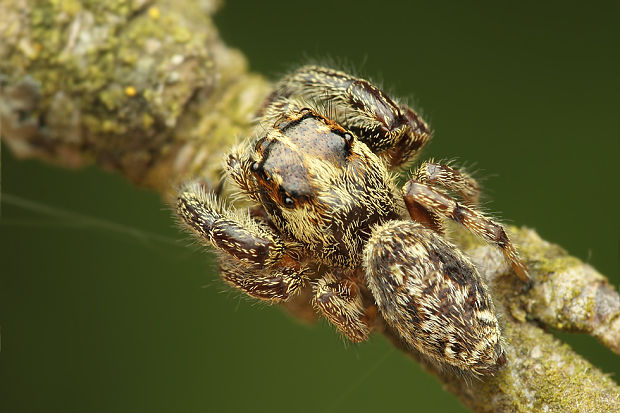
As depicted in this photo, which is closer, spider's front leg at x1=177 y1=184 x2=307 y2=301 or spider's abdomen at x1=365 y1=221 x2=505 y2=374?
spider's abdomen at x1=365 y1=221 x2=505 y2=374

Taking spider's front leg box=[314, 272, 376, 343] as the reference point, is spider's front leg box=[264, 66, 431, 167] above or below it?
above

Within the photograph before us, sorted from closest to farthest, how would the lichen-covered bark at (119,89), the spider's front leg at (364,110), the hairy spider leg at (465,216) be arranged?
1. the hairy spider leg at (465,216)
2. the spider's front leg at (364,110)
3. the lichen-covered bark at (119,89)

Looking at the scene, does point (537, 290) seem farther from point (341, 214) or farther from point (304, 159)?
point (304, 159)

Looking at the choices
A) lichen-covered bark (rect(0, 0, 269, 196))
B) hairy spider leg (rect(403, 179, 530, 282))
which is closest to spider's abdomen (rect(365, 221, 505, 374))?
hairy spider leg (rect(403, 179, 530, 282))

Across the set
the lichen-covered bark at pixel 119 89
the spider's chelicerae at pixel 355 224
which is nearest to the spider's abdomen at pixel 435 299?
the spider's chelicerae at pixel 355 224

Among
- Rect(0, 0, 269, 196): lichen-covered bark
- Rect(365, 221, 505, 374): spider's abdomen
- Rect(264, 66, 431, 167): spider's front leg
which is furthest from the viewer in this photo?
Rect(0, 0, 269, 196): lichen-covered bark

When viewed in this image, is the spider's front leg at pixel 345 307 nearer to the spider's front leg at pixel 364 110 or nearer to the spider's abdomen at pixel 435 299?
the spider's abdomen at pixel 435 299

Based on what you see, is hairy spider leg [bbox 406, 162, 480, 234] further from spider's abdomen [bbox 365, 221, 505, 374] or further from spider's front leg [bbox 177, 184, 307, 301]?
spider's front leg [bbox 177, 184, 307, 301]

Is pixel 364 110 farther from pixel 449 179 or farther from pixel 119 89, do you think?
pixel 119 89
